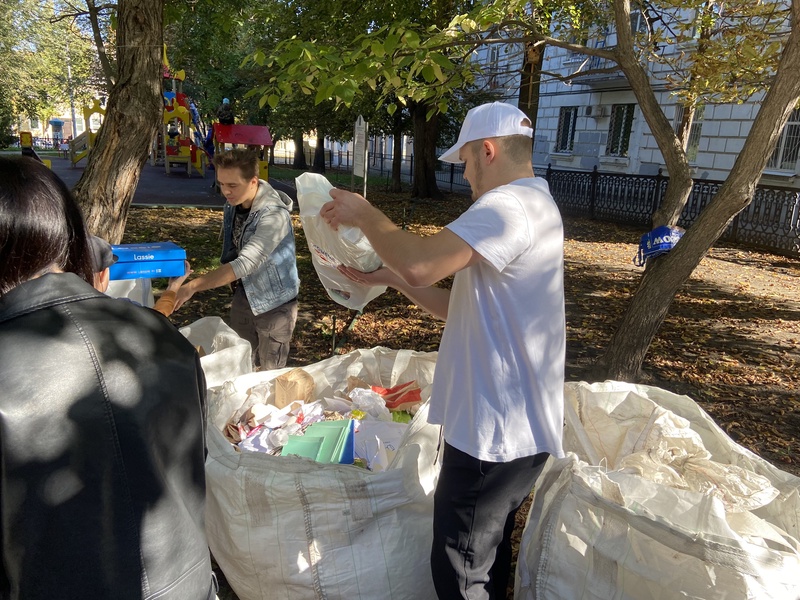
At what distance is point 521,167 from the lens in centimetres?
179

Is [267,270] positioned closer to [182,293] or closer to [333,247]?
[182,293]

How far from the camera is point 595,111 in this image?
21.1 meters

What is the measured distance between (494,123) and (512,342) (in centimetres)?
62

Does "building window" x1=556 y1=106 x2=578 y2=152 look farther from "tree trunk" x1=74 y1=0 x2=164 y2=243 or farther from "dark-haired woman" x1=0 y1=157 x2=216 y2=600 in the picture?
"dark-haired woman" x1=0 y1=157 x2=216 y2=600

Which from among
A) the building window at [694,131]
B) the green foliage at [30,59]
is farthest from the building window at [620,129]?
the green foliage at [30,59]

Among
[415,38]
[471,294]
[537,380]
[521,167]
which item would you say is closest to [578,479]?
[537,380]

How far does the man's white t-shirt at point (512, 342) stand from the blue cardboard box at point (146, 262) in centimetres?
131

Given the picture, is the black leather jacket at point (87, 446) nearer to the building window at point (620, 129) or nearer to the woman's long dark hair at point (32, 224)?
the woman's long dark hair at point (32, 224)

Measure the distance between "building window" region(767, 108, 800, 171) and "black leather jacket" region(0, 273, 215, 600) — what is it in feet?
54.1

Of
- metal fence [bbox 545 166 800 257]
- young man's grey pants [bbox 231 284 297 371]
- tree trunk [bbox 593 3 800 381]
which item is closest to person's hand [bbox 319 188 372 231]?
young man's grey pants [bbox 231 284 297 371]

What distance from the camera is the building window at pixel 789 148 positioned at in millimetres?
14273

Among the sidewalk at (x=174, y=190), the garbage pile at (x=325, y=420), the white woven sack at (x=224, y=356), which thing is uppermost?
the white woven sack at (x=224, y=356)

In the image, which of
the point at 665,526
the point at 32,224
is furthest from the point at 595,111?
the point at 32,224

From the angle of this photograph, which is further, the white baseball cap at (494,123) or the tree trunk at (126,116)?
the tree trunk at (126,116)
